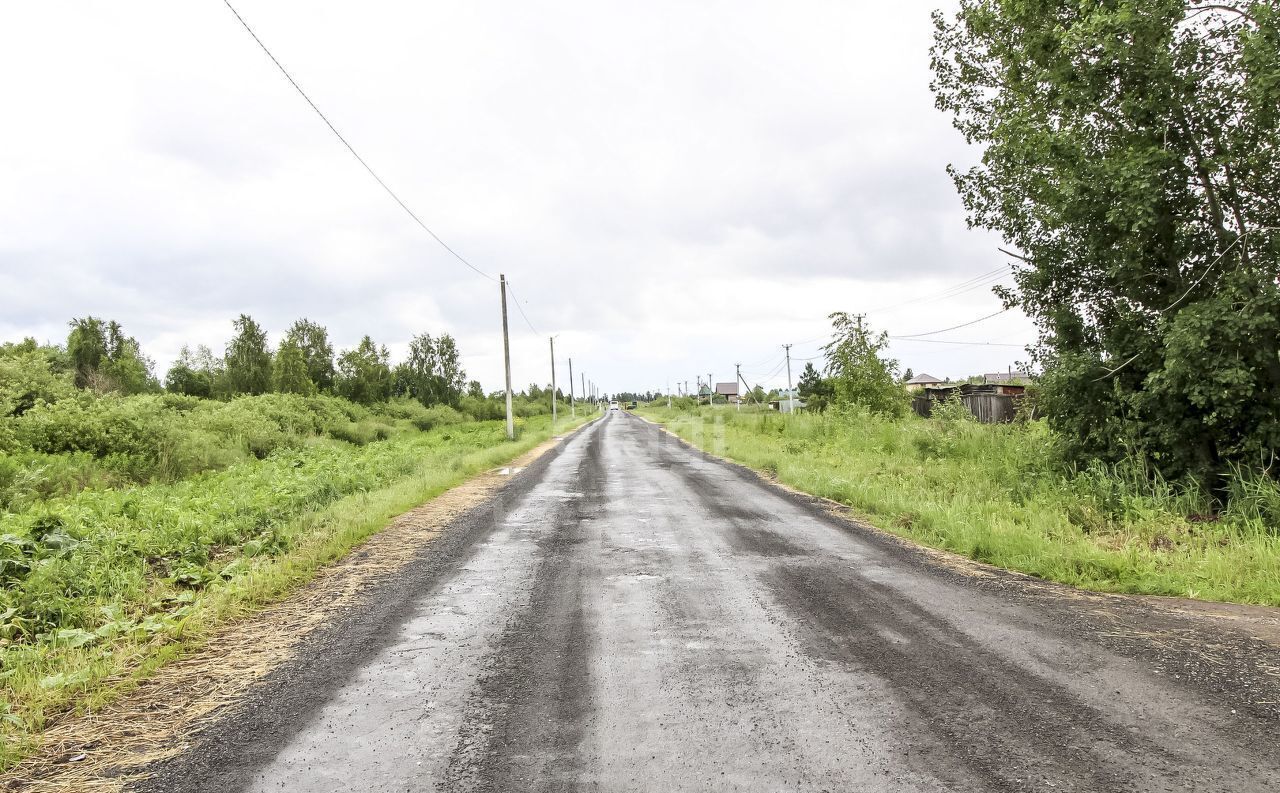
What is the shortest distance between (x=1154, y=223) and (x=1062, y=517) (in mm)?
3833

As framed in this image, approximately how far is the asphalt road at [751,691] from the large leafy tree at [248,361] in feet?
160

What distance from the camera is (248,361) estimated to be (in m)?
49.4

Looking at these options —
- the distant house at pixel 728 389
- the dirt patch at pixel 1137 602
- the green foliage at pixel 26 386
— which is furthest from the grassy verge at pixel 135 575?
the distant house at pixel 728 389

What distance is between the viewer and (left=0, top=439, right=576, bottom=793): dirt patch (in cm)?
318

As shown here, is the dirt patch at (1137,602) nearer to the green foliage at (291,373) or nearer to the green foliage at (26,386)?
the green foliage at (26,386)

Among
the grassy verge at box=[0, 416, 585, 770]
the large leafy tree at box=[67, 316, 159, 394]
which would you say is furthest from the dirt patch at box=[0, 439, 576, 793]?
the large leafy tree at box=[67, 316, 159, 394]

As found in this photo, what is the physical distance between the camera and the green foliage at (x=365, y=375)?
5581 centimetres

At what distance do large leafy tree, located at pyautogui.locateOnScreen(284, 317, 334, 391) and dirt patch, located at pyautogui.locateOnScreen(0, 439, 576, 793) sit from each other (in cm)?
5530

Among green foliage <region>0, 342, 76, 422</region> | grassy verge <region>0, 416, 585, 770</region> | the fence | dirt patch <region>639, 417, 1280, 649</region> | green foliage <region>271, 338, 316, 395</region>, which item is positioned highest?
green foliage <region>271, 338, 316, 395</region>

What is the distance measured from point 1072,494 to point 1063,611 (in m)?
4.99

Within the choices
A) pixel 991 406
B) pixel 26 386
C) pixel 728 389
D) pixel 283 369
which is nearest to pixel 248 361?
pixel 283 369

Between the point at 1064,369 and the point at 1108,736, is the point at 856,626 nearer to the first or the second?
the point at 1108,736

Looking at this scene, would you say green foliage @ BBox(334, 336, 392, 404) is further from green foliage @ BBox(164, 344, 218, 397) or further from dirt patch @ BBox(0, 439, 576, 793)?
dirt patch @ BBox(0, 439, 576, 793)

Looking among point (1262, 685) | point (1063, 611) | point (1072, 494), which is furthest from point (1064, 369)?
point (1262, 685)
